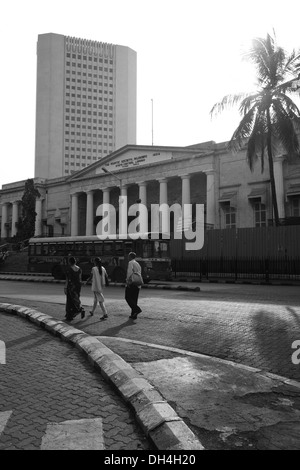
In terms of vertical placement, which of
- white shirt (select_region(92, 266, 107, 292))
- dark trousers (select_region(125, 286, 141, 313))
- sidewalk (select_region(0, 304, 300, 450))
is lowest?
sidewalk (select_region(0, 304, 300, 450))

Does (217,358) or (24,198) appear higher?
(24,198)

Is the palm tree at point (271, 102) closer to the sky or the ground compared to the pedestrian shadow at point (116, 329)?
closer to the sky

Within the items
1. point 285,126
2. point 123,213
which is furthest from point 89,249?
point 123,213

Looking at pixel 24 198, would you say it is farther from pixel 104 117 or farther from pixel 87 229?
pixel 104 117

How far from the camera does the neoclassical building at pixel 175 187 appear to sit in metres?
34.9

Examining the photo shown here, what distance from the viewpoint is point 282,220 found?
101 feet

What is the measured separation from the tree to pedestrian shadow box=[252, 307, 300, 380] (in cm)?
4615

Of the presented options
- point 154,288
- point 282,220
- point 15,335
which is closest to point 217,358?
point 15,335

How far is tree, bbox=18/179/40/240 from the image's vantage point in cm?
5175

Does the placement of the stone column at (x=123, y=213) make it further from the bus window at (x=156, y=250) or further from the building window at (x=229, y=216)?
the bus window at (x=156, y=250)

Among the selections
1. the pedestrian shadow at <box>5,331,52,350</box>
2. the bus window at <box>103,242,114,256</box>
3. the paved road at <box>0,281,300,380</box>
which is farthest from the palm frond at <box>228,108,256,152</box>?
the pedestrian shadow at <box>5,331,52,350</box>

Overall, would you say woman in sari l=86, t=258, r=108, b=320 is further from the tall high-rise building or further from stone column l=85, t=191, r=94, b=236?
the tall high-rise building

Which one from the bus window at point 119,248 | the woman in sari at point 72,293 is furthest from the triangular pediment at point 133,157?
the woman in sari at point 72,293
